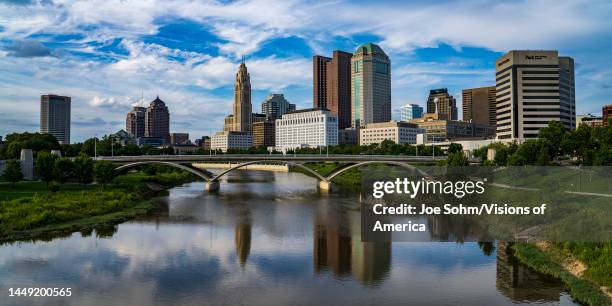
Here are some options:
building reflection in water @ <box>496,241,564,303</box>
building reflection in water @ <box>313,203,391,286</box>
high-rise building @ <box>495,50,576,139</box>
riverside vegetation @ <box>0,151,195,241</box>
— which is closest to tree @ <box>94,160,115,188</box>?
riverside vegetation @ <box>0,151,195,241</box>

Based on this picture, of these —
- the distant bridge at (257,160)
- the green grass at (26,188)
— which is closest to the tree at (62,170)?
the green grass at (26,188)

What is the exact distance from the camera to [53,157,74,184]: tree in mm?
54312

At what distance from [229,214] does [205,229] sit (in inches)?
304

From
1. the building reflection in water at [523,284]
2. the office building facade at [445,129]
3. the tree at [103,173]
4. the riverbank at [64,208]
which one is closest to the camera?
the building reflection in water at [523,284]

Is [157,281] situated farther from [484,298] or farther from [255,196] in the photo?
[255,196]

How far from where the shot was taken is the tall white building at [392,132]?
170m

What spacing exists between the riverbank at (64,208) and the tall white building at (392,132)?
122235mm

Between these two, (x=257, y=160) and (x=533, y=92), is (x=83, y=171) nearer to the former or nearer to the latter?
(x=257, y=160)

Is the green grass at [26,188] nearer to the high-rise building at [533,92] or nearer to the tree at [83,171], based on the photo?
the tree at [83,171]

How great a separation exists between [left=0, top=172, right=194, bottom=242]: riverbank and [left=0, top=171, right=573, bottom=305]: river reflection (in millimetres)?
2193

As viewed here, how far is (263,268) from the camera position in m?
26.6

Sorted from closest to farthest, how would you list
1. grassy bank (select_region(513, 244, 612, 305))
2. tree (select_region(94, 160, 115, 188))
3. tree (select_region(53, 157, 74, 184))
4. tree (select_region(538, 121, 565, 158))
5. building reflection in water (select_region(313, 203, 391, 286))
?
grassy bank (select_region(513, 244, 612, 305)), building reflection in water (select_region(313, 203, 391, 286)), tree (select_region(53, 157, 74, 184)), tree (select_region(94, 160, 115, 188)), tree (select_region(538, 121, 565, 158))

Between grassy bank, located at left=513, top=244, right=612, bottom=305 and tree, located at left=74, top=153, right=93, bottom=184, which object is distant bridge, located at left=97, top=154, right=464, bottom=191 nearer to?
tree, located at left=74, top=153, right=93, bottom=184

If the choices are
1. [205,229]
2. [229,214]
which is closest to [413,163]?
[229,214]
